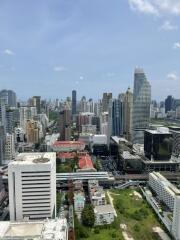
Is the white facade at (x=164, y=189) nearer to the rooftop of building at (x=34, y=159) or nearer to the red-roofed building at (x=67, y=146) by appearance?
the rooftop of building at (x=34, y=159)

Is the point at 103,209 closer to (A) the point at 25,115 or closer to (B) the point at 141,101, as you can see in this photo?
(B) the point at 141,101

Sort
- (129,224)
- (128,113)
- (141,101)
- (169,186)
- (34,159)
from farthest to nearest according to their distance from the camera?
(128,113) < (141,101) < (169,186) < (129,224) < (34,159)

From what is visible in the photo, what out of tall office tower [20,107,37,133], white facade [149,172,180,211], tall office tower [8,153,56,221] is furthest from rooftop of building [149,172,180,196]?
tall office tower [20,107,37,133]

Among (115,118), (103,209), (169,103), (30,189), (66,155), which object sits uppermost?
(169,103)

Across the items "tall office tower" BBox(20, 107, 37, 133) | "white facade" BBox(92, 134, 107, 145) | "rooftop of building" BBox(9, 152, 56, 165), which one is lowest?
"white facade" BBox(92, 134, 107, 145)

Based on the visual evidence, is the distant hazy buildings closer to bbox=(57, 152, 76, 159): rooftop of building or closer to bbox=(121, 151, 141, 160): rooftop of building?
bbox=(57, 152, 76, 159): rooftop of building

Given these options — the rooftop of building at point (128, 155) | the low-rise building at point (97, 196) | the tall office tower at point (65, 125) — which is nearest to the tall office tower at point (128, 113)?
the tall office tower at point (65, 125)

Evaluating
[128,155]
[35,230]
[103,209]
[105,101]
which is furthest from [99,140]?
[35,230]
